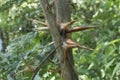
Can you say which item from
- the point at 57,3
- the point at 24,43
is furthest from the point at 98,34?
the point at 57,3

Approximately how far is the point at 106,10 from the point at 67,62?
105 cm

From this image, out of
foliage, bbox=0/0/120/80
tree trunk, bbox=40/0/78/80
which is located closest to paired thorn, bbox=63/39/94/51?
tree trunk, bbox=40/0/78/80

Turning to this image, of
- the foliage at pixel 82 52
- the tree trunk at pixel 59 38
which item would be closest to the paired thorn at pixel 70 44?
the tree trunk at pixel 59 38

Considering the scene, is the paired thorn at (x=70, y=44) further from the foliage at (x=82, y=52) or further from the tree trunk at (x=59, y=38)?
the foliage at (x=82, y=52)

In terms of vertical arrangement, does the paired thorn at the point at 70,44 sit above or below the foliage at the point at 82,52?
above

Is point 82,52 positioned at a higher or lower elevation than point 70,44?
lower

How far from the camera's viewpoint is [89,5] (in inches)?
99.9

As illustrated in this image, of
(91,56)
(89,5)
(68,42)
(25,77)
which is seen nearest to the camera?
(68,42)

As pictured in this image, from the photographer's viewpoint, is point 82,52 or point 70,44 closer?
point 70,44

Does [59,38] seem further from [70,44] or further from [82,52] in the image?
[82,52]

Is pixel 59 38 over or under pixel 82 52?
over

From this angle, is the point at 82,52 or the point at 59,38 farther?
the point at 82,52

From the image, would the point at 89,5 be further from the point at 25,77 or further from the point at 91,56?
the point at 25,77

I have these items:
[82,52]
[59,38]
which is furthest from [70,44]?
[82,52]
